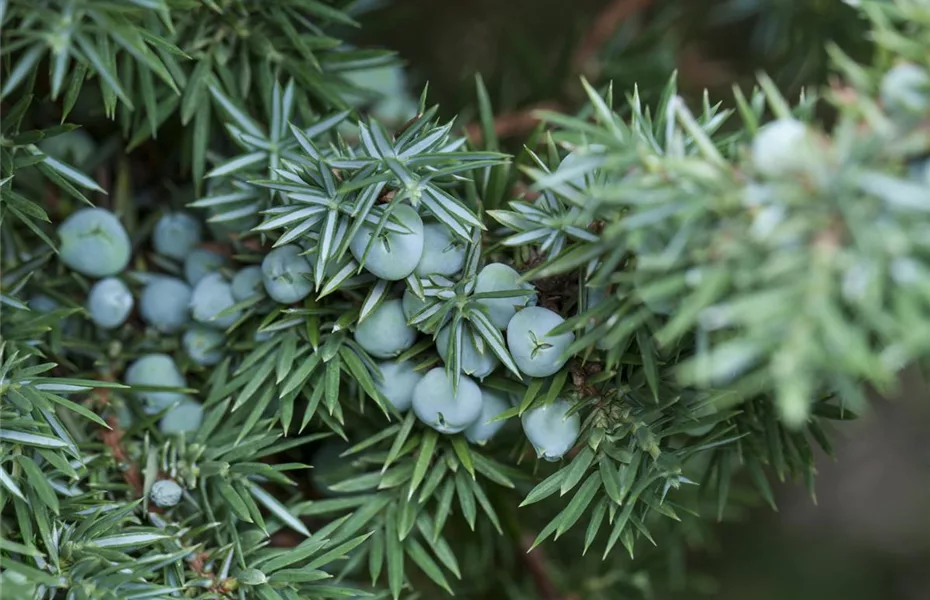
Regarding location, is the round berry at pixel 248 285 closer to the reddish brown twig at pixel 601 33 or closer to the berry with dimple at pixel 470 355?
the berry with dimple at pixel 470 355

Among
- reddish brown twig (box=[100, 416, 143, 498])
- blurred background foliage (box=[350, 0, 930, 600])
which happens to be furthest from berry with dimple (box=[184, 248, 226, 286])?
blurred background foliage (box=[350, 0, 930, 600])

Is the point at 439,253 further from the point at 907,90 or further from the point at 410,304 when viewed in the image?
the point at 907,90

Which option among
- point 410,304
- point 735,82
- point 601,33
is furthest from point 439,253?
point 735,82

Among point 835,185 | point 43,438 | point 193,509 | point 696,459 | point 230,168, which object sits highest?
point 835,185

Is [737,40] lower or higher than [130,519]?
higher

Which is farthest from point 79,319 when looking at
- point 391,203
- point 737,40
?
point 737,40

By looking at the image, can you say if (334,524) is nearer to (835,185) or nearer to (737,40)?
(835,185)

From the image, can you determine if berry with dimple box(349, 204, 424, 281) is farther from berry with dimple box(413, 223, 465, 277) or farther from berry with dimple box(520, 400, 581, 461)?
berry with dimple box(520, 400, 581, 461)

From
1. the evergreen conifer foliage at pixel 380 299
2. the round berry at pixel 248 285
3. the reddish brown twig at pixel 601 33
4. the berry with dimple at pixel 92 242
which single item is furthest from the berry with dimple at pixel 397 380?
the reddish brown twig at pixel 601 33
